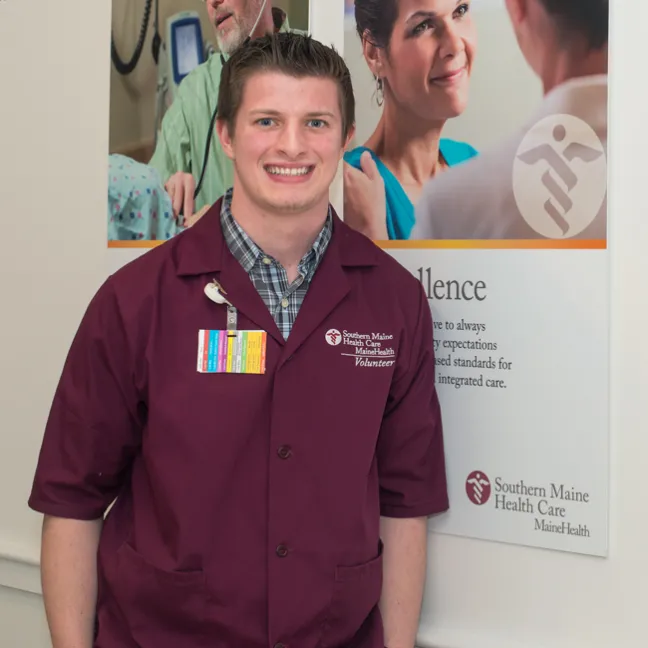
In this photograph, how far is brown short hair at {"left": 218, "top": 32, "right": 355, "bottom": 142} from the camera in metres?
1.31

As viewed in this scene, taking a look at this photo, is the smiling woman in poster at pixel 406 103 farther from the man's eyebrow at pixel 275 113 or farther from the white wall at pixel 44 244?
the man's eyebrow at pixel 275 113

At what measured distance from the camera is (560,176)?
1363 mm

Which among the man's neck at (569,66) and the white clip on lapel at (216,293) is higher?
the man's neck at (569,66)

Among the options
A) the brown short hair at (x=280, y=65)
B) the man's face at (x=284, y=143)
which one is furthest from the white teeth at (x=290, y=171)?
the brown short hair at (x=280, y=65)

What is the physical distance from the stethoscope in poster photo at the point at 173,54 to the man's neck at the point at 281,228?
50cm

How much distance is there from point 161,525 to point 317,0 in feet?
3.24

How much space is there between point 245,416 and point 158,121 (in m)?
0.86

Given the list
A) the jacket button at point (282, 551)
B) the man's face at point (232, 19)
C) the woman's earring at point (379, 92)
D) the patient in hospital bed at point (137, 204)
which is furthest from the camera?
the patient in hospital bed at point (137, 204)

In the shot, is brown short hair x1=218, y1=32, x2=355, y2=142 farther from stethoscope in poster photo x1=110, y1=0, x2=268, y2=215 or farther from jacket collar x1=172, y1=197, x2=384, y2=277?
stethoscope in poster photo x1=110, y1=0, x2=268, y2=215

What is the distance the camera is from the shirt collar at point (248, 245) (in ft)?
4.43

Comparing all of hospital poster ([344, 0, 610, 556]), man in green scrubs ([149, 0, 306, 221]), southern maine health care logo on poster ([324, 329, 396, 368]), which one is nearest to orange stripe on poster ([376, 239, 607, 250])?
hospital poster ([344, 0, 610, 556])

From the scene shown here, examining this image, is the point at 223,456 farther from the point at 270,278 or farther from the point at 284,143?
the point at 284,143

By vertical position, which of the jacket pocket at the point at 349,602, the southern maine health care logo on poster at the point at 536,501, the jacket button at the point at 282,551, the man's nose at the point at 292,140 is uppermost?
the man's nose at the point at 292,140

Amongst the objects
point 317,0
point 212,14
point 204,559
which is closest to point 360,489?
point 204,559
